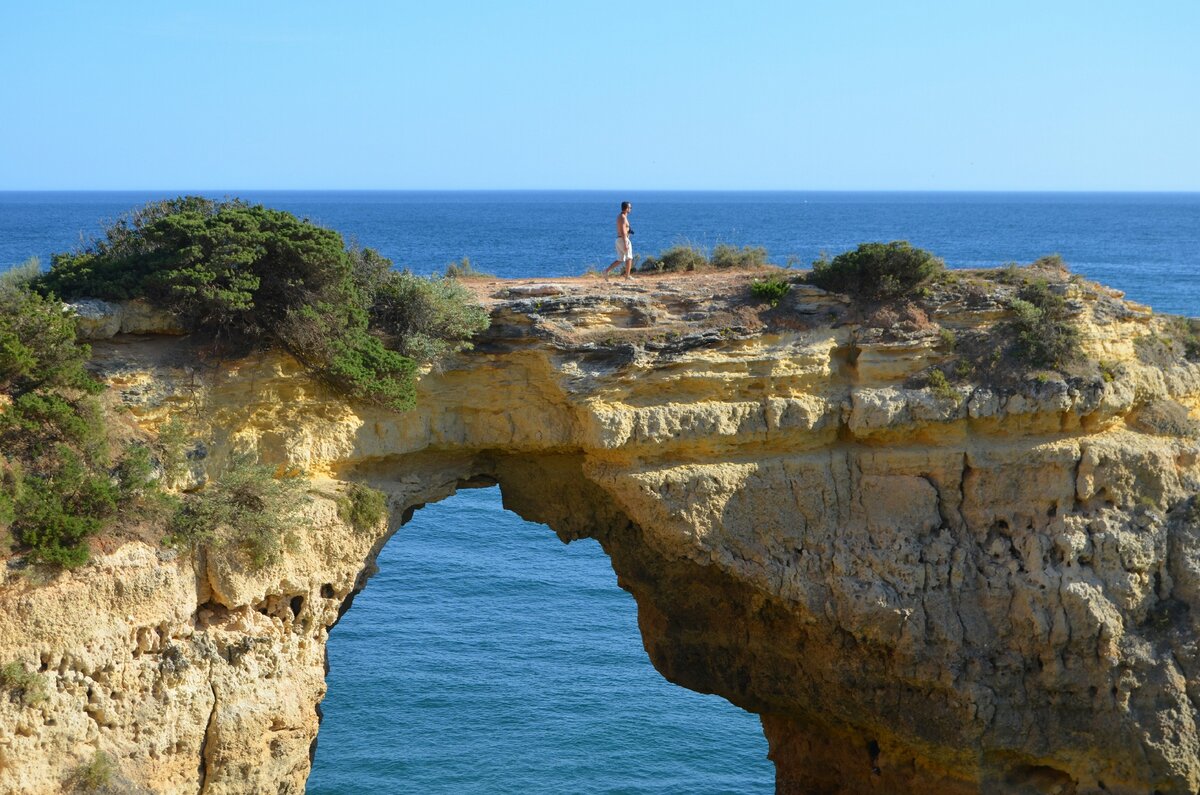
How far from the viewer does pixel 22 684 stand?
14211 mm

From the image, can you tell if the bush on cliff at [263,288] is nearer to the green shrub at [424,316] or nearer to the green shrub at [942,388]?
the green shrub at [424,316]

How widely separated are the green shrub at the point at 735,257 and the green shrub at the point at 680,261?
11.0 inches

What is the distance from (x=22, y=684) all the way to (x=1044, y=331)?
1368 cm

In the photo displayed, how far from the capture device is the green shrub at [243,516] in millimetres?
15781

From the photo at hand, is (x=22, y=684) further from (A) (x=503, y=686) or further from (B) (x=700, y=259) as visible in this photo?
(A) (x=503, y=686)

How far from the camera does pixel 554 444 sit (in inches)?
730

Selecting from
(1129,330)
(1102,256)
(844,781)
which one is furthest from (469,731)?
(1102,256)

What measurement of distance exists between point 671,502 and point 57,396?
7.83 metres

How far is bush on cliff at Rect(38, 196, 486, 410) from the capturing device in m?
16.3

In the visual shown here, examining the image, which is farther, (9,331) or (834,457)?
(834,457)

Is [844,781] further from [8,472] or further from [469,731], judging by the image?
[8,472]

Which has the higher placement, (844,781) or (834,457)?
(834,457)

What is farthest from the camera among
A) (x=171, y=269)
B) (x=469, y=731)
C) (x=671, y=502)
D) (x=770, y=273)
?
(x=469, y=731)

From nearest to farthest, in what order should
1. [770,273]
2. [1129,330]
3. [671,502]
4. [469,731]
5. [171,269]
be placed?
[171,269] < [671,502] < [1129,330] < [770,273] < [469,731]
